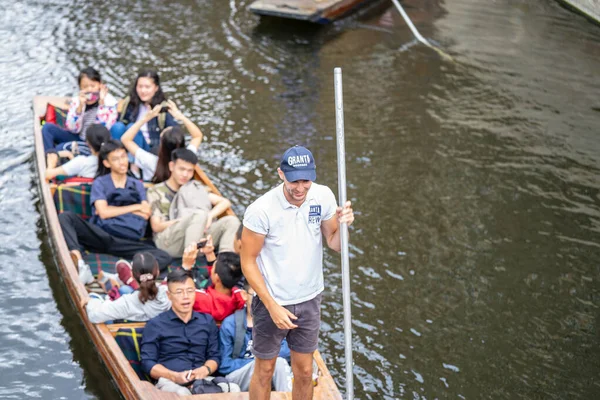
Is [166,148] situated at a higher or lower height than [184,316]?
higher

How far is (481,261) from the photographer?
7.10 meters

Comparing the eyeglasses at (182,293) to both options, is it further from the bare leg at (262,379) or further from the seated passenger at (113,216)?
the seated passenger at (113,216)

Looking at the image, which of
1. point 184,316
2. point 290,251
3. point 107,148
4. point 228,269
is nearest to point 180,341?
point 184,316

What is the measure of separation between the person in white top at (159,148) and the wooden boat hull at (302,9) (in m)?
5.30

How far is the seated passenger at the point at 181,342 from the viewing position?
5113 mm

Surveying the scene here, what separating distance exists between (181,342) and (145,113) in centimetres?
288

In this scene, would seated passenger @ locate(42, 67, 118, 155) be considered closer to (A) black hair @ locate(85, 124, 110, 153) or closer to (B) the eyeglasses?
(A) black hair @ locate(85, 124, 110, 153)

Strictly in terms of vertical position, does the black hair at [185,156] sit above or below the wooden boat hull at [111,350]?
above

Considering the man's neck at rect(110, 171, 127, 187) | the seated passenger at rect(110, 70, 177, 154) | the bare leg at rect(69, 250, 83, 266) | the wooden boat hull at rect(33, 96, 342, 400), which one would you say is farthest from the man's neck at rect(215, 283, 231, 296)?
the seated passenger at rect(110, 70, 177, 154)

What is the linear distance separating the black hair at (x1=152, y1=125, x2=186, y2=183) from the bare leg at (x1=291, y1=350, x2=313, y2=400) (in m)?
2.91

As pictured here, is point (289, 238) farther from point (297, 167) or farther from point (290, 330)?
point (290, 330)

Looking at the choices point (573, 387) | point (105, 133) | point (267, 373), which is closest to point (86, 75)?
point (105, 133)

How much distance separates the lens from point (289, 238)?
3984mm

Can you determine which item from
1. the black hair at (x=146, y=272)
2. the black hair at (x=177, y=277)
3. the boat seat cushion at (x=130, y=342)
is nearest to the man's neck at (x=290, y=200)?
the black hair at (x=177, y=277)
